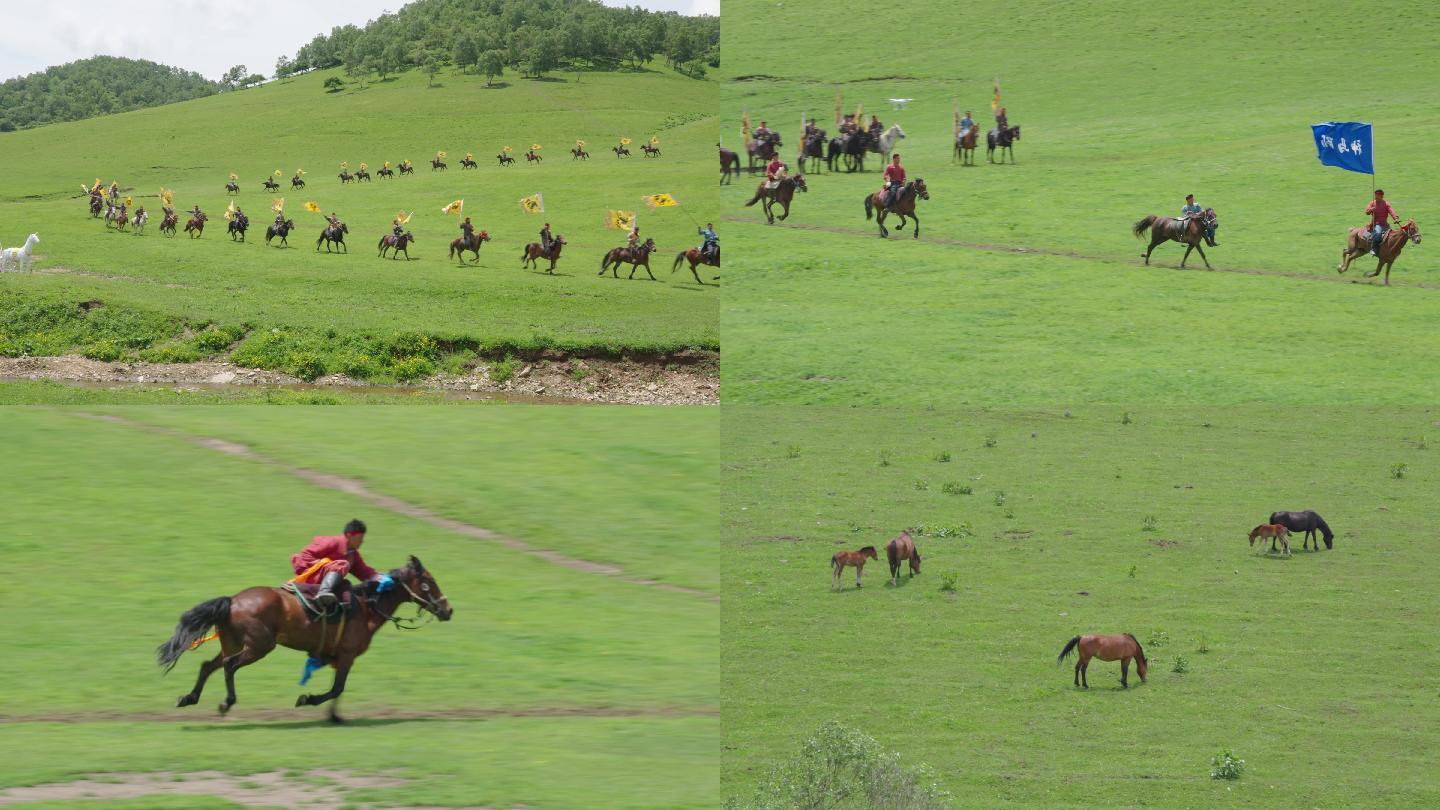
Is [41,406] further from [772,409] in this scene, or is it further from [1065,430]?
[1065,430]

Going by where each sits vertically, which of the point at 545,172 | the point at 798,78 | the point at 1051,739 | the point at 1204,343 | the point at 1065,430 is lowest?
the point at 1051,739

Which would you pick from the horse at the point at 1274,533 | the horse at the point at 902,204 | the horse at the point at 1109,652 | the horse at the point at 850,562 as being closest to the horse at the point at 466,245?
the horse at the point at 902,204

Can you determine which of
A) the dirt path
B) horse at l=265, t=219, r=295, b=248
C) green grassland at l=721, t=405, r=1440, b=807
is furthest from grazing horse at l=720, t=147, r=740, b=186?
the dirt path

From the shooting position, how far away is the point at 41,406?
39500 millimetres

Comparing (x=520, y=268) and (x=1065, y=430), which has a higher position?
(x=520, y=268)

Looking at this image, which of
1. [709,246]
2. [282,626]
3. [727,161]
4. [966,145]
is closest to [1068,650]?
[709,246]

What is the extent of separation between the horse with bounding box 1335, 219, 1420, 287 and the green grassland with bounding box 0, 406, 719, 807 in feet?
73.4

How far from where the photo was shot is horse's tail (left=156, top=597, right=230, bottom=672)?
1558 cm

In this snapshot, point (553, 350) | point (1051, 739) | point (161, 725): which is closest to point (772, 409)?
point (553, 350)

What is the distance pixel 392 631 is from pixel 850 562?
20.6 m

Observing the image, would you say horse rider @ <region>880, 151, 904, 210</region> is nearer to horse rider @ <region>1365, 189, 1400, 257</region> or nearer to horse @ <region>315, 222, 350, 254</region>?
horse rider @ <region>1365, 189, 1400, 257</region>

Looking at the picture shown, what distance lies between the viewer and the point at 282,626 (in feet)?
53.3

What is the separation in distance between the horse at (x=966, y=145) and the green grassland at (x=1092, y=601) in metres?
21.6

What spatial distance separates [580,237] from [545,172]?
65.0 feet
